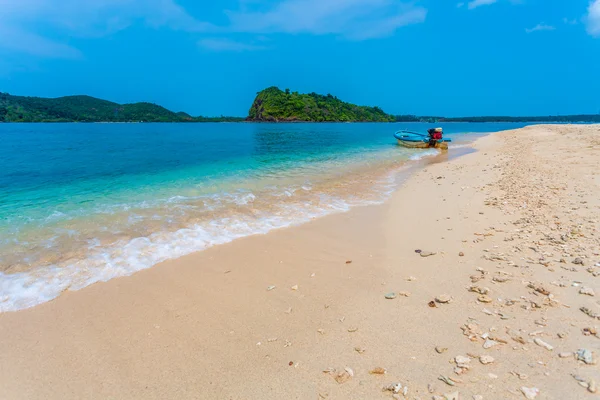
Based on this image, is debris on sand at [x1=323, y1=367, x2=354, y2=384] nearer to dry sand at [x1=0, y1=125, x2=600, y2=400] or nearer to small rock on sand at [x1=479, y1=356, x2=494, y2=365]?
dry sand at [x1=0, y1=125, x2=600, y2=400]

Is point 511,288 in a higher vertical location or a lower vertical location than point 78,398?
higher

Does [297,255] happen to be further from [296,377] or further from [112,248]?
[112,248]

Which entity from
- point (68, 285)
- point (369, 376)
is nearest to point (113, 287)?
point (68, 285)

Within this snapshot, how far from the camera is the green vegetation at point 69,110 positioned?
138 metres

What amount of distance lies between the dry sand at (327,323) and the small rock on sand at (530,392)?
4 centimetres

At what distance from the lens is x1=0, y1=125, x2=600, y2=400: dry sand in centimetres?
292

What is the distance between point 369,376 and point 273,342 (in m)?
1.20

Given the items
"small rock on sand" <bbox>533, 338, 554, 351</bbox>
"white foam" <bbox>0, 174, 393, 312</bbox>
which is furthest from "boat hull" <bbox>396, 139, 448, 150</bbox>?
"small rock on sand" <bbox>533, 338, 554, 351</bbox>

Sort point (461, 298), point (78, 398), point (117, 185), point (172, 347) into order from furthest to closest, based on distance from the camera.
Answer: point (117, 185), point (461, 298), point (172, 347), point (78, 398)

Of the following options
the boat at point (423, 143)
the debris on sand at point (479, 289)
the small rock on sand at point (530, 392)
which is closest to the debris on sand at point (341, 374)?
the small rock on sand at point (530, 392)

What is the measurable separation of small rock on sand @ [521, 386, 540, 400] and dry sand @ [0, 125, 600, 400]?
0.04 metres

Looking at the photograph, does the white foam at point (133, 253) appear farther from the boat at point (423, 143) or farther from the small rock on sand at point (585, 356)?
the boat at point (423, 143)

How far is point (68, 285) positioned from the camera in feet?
16.5

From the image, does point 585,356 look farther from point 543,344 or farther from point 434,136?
point 434,136
